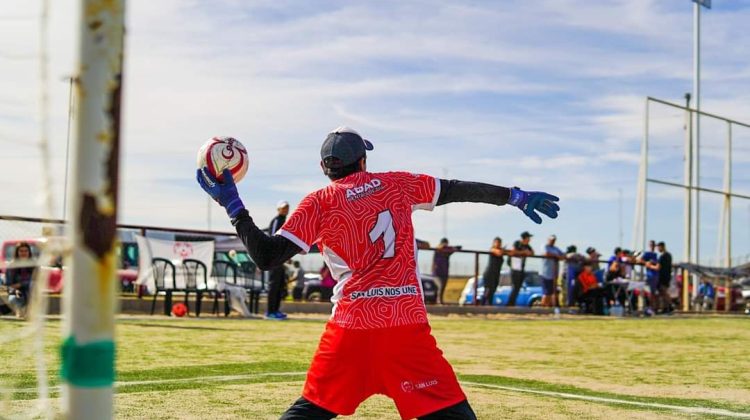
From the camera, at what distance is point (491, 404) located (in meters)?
6.75

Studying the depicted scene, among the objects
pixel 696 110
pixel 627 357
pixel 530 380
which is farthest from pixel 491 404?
pixel 696 110

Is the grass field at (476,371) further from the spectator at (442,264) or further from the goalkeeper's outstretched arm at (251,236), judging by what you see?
the spectator at (442,264)

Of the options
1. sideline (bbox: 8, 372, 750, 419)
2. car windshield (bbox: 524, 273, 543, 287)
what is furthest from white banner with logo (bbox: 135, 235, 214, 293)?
car windshield (bbox: 524, 273, 543, 287)

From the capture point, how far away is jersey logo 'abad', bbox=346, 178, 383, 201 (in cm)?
444

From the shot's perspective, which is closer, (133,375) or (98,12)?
(98,12)

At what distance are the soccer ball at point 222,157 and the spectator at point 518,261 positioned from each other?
19.4 metres

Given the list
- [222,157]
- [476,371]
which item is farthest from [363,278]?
[476,371]

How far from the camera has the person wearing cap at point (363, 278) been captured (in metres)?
4.17

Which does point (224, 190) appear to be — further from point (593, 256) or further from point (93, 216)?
point (593, 256)

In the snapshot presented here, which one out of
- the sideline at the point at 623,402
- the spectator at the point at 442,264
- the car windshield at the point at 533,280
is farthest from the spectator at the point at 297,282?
the sideline at the point at 623,402

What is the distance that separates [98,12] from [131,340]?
9.60 metres

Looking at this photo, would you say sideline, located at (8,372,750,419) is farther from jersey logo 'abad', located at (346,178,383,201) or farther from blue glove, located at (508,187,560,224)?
jersey logo 'abad', located at (346,178,383,201)

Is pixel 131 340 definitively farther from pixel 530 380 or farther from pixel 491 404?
pixel 491 404

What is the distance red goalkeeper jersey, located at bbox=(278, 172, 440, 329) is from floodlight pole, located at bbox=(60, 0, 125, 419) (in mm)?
2139
